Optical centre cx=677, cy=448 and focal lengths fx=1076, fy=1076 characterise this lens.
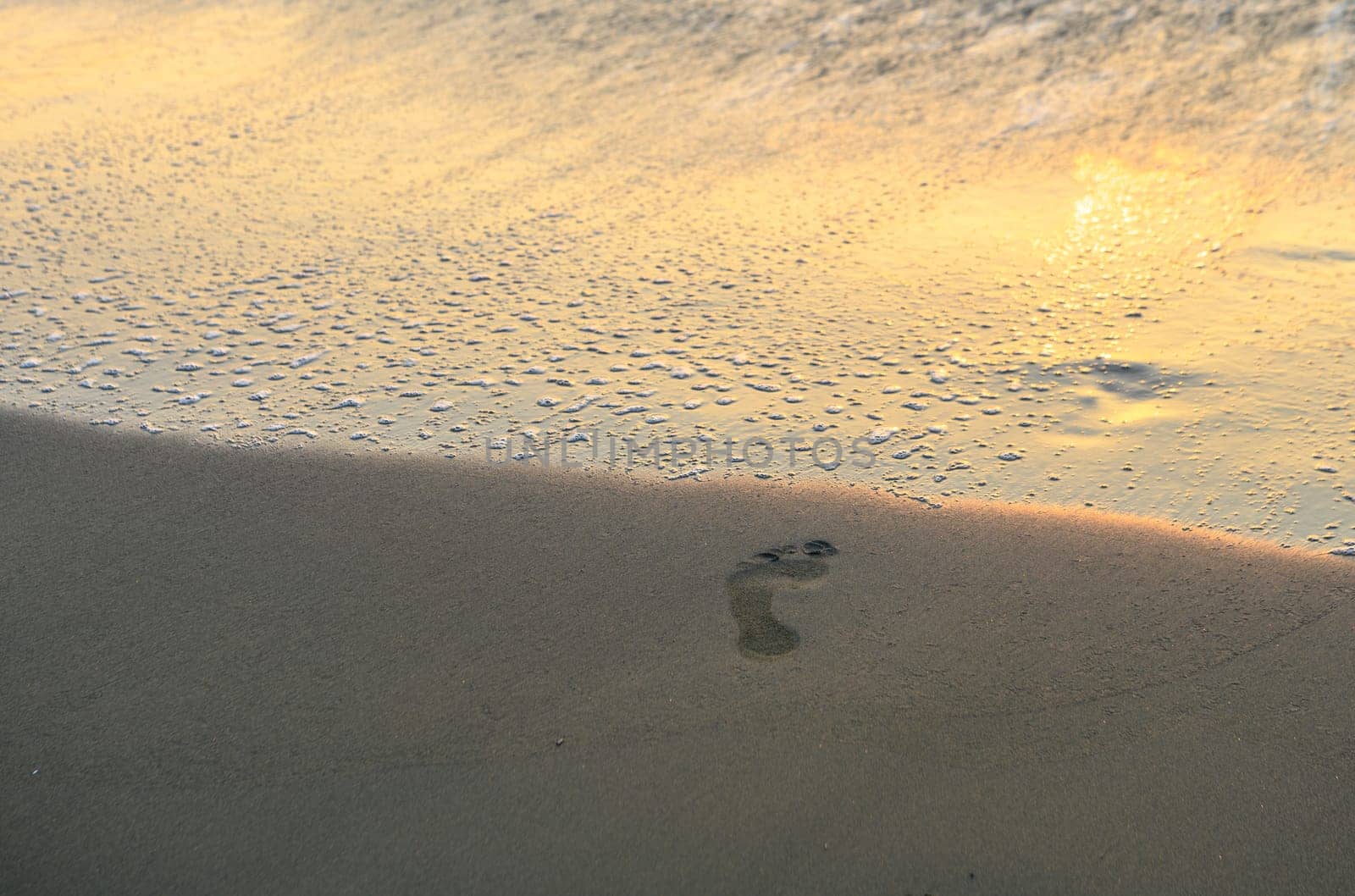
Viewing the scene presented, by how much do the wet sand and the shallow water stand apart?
25cm

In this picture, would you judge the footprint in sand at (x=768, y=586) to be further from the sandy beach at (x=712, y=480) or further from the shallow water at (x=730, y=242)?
the shallow water at (x=730, y=242)

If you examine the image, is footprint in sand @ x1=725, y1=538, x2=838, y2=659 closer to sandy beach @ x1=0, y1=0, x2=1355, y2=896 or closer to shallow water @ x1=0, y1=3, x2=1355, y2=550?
sandy beach @ x1=0, y1=0, x2=1355, y2=896

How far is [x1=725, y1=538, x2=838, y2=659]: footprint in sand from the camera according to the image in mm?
1867

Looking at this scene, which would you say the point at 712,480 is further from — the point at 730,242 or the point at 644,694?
the point at 730,242

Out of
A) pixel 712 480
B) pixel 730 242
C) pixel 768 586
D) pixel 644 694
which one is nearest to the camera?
pixel 644 694

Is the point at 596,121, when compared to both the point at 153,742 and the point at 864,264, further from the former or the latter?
the point at 153,742

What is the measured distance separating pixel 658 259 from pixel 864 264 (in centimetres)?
66

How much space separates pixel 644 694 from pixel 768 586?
37cm

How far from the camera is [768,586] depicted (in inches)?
79.2

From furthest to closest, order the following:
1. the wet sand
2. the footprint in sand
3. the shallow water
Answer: the shallow water, the footprint in sand, the wet sand

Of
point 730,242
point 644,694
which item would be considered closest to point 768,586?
point 644,694

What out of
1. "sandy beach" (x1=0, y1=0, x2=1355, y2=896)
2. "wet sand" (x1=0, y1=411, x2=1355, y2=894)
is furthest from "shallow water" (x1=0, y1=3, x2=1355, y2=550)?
"wet sand" (x1=0, y1=411, x2=1355, y2=894)

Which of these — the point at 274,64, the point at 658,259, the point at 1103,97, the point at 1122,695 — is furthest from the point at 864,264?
the point at 274,64

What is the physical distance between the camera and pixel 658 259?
3.48m
